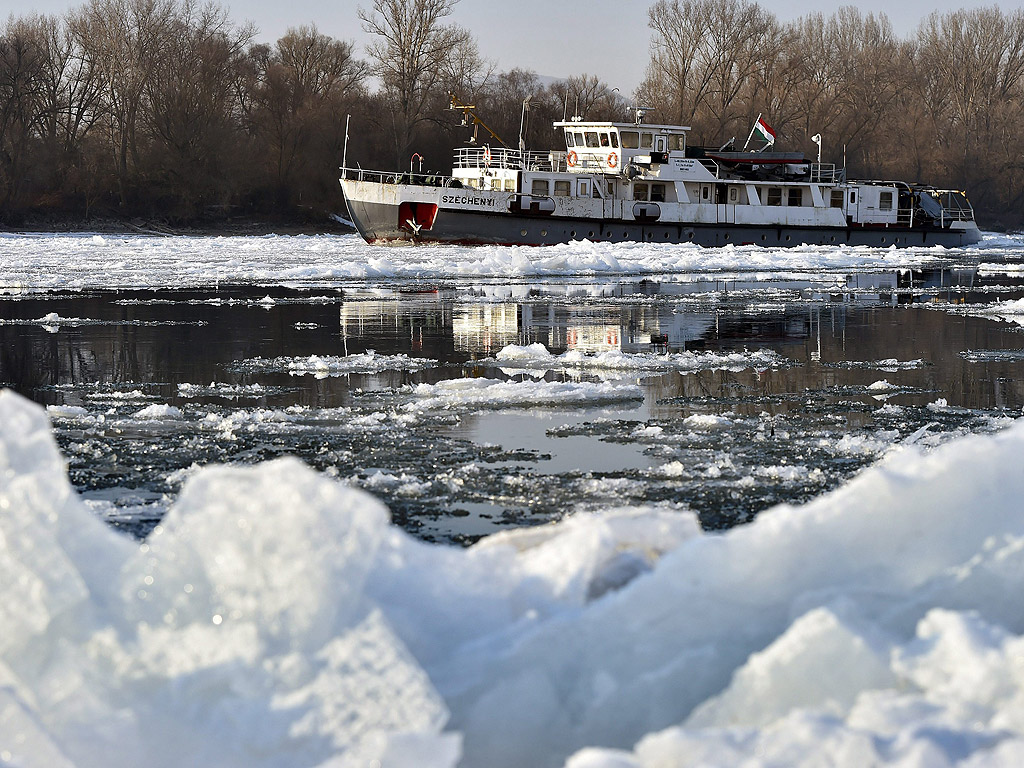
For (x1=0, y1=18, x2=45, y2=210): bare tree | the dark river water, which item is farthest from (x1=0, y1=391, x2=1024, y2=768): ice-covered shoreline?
(x1=0, y1=18, x2=45, y2=210): bare tree

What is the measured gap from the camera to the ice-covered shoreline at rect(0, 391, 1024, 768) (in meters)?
2.12

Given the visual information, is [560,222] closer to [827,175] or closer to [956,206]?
[827,175]

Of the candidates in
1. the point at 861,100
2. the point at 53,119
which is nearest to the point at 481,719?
the point at 53,119

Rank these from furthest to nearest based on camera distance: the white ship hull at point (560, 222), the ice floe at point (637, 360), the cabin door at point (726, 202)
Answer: the cabin door at point (726, 202) → the white ship hull at point (560, 222) → the ice floe at point (637, 360)

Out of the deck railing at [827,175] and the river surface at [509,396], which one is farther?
the deck railing at [827,175]

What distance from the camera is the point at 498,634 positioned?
244 cm

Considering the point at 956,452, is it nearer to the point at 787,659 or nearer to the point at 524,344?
the point at 787,659

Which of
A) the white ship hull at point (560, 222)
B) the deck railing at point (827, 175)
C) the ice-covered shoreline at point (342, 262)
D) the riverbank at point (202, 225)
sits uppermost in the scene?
the deck railing at point (827, 175)

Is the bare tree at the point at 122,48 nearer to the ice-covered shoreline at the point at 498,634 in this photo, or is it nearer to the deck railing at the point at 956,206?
the deck railing at the point at 956,206

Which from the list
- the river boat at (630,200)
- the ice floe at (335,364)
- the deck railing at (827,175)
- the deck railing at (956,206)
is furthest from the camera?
the deck railing at (956,206)

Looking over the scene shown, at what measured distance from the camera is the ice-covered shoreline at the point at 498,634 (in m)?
2.12

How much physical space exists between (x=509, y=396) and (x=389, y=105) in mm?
52274

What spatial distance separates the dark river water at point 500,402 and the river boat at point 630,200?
19282mm

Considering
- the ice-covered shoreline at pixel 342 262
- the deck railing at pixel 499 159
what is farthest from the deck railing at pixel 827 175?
the deck railing at pixel 499 159
